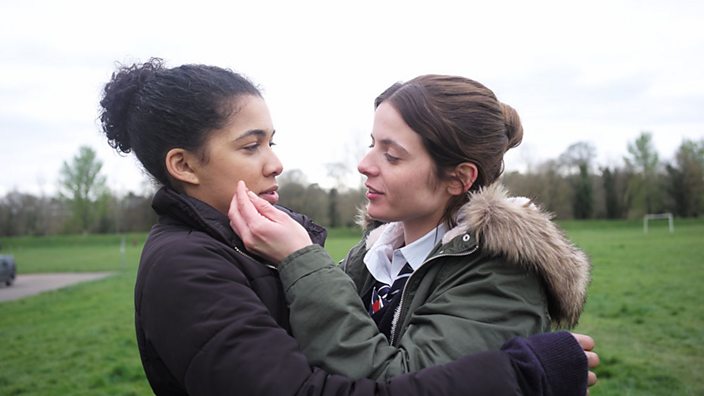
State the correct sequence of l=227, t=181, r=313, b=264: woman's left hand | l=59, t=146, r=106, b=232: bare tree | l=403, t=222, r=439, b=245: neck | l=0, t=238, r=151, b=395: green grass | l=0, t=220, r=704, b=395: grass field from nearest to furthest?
1. l=227, t=181, r=313, b=264: woman's left hand
2. l=403, t=222, r=439, b=245: neck
3. l=0, t=220, r=704, b=395: grass field
4. l=0, t=238, r=151, b=395: green grass
5. l=59, t=146, r=106, b=232: bare tree

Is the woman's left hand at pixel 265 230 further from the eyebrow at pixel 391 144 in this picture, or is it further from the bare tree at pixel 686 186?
the bare tree at pixel 686 186

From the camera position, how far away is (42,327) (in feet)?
40.4

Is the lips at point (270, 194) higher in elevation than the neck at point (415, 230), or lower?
higher

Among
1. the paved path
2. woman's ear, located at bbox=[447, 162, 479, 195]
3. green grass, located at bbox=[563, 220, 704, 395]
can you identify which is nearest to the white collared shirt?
woman's ear, located at bbox=[447, 162, 479, 195]

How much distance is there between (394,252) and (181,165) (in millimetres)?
1026

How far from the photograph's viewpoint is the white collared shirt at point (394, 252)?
2.42 meters

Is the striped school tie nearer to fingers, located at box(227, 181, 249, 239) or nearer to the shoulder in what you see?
the shoulder

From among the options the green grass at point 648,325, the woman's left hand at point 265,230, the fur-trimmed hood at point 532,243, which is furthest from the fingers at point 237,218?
the green grass at point 648,325

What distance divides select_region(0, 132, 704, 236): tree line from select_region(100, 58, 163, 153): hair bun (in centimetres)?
4928

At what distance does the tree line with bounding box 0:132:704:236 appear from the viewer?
59.7m

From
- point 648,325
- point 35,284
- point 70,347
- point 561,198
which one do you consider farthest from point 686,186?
point 70,347

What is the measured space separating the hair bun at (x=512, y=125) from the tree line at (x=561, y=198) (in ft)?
161

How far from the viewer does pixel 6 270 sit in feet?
77.7

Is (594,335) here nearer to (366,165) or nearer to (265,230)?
(366,165)
